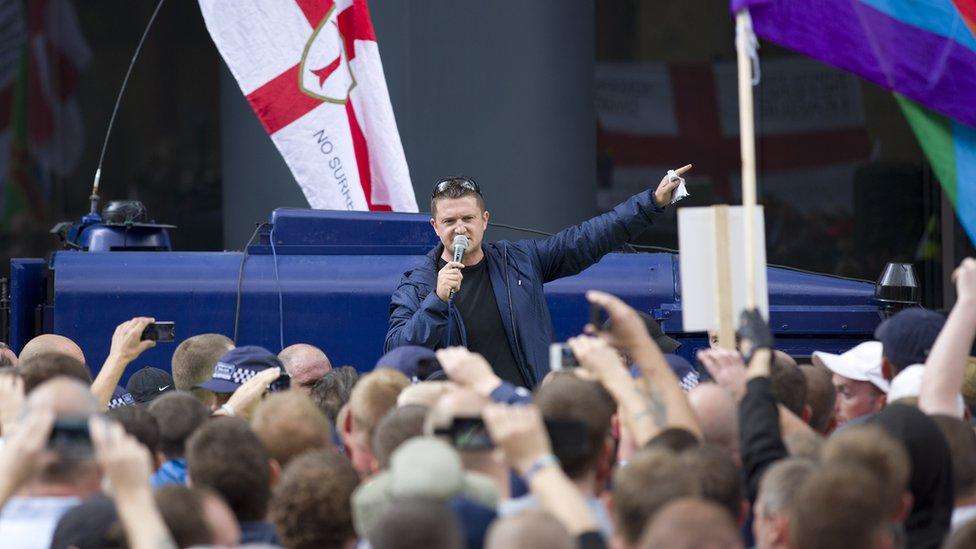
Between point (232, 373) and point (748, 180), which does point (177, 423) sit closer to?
point (232, 373)

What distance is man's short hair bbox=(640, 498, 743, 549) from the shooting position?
2.67m

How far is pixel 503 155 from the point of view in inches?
429

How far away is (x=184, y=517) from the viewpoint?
3.10 meters

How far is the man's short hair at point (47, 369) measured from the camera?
430 cm

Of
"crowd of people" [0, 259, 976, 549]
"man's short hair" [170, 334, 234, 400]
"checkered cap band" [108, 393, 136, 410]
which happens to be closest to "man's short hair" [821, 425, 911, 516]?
"crowd of people" [0, 259, 976, 549]

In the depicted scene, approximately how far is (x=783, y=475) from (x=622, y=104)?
376 inches

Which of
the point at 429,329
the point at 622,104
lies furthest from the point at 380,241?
the point at 622,104

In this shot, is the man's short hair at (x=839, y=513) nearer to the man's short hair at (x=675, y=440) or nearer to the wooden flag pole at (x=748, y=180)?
the man's short hair at (x=675, y=440)

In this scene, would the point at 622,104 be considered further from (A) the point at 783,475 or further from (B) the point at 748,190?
(A) the point at 783,475

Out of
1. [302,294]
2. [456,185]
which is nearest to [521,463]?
[456,185]

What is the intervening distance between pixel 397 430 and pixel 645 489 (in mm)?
763

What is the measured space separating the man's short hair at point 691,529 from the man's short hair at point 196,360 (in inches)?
124

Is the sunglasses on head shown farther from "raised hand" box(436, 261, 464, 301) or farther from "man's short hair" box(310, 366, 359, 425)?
"man's short hair" box(310, 366, 359, 425)

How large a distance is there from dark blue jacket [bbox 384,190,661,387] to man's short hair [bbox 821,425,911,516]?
2.72 m
